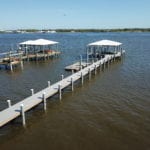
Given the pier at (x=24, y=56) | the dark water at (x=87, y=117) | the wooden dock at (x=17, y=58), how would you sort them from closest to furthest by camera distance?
1. the dark water at (x=87, y=117)
2. the wooden dock at (x=17, y=58)
3. the pier at (x=24, y=56)

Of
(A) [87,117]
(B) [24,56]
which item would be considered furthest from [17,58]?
(A) [87,117]

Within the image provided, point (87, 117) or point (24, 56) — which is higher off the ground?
point (24, 56)

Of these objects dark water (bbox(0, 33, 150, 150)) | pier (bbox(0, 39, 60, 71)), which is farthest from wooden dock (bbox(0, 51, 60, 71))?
dark water (bbox(0, 33, 150, 150))

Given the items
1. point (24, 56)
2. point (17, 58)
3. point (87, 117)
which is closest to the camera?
point (87, 117)

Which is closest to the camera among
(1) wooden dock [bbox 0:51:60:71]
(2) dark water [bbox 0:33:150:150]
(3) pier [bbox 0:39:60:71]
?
(2) dark water [bbox 0:33:150:150]

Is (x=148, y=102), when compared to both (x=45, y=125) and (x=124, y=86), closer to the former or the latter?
(x=124, y=86)

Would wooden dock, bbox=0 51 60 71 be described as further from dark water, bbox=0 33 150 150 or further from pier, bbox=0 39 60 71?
dark water, bbox=0 33 150 150

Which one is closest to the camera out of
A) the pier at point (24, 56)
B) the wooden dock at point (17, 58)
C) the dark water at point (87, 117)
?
the dark water at point (87, 117)

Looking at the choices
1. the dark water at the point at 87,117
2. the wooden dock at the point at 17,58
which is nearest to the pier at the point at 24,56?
the wooden dock at the point at 17,58

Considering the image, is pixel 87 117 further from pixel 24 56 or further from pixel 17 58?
pixel 24 56

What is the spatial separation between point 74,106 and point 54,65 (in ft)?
61.8

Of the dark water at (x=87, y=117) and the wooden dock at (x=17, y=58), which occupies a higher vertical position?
the wooden dock at (x=17, y=58)

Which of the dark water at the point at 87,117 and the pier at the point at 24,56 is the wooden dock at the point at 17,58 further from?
the dark water at the point at 87,117

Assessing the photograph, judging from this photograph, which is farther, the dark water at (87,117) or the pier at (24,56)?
the pier at (24,56)
